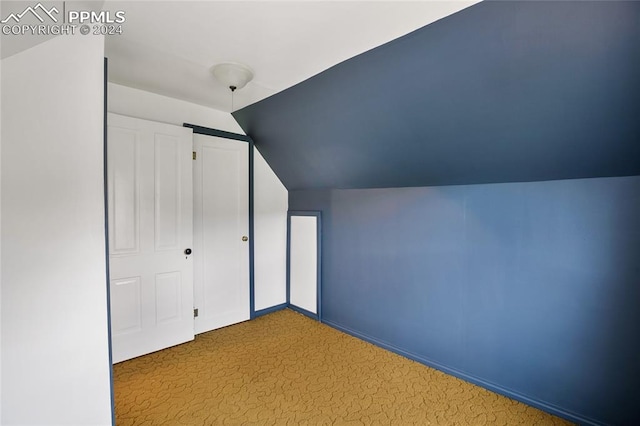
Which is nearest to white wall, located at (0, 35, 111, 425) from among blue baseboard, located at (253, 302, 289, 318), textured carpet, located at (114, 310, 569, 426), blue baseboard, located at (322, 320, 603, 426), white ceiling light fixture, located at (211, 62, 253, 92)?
textured carpet, located at (114, 310, 569, 426)

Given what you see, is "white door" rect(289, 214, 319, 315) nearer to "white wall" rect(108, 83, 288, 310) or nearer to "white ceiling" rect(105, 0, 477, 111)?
"white wall" rect(108, 83, 288, 310)

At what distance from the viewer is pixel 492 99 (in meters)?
1.84

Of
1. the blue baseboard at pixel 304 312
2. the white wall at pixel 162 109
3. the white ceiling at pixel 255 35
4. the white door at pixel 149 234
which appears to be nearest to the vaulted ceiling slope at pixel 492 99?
the white ceiling at pixel 255 35

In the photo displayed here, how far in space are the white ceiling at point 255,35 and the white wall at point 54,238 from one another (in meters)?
0.42

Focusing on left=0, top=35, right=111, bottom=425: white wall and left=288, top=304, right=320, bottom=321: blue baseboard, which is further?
left=288, top=304, right=320, bottom=321: blue baseboard

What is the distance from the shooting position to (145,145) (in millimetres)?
2779

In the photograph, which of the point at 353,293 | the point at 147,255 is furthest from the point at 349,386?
the point at 147,255

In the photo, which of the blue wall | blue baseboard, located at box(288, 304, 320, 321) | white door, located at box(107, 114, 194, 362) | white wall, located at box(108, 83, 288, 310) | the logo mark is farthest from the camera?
blue baseboard, located at box(288, 304, 320, 321)

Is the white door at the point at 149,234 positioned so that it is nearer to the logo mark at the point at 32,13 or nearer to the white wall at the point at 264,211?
the white wall at the point at 264,211

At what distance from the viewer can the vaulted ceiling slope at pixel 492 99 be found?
4.74 ft

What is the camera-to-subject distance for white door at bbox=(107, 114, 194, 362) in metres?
2.67

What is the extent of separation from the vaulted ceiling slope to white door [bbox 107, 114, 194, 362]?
1176 mm

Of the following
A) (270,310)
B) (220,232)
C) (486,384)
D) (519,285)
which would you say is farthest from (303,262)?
(519,285)

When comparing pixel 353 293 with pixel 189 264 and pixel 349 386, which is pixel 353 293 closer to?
pixel 349 386
